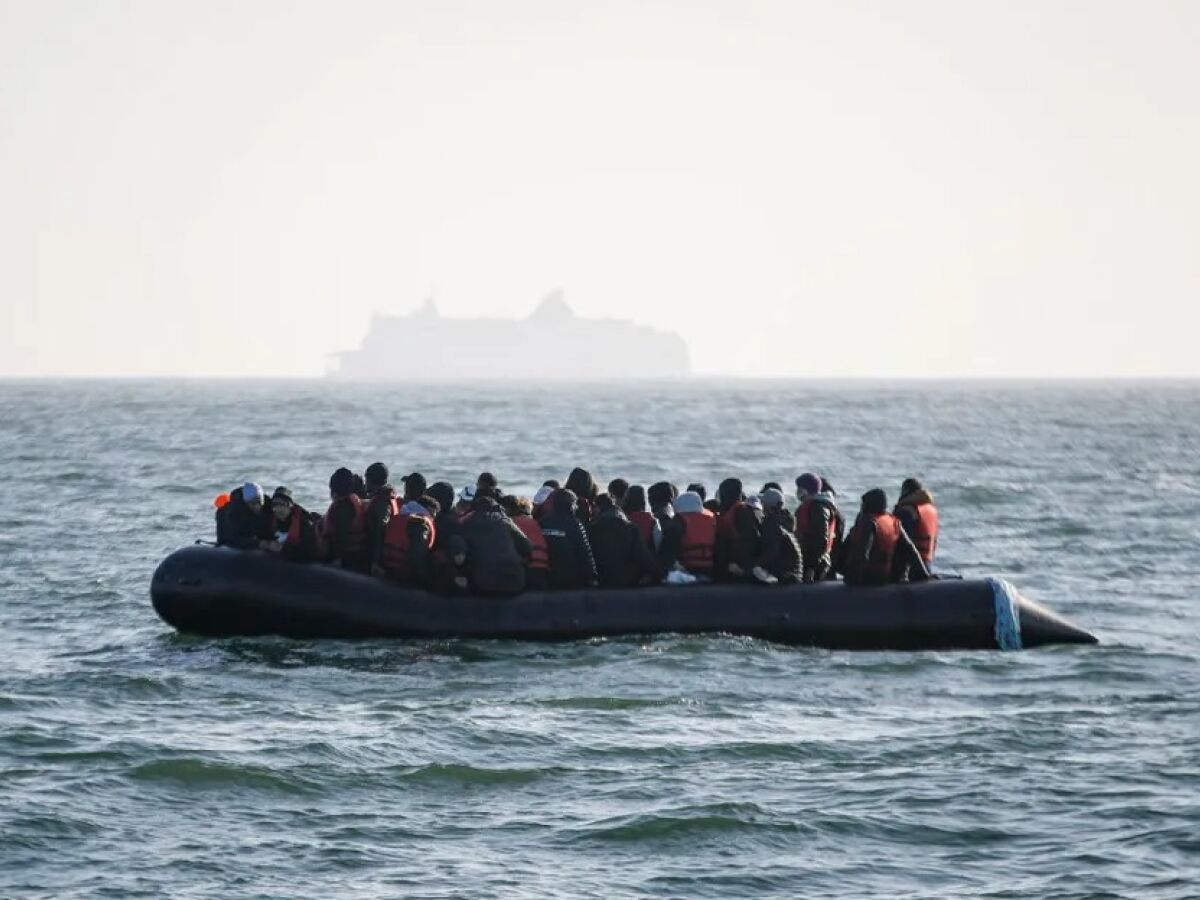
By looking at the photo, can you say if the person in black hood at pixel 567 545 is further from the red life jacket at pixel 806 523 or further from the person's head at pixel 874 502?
the person's head at pixel 874 502

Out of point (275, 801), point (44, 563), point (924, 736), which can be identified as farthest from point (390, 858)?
point (44, 563)

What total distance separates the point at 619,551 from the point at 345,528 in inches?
109

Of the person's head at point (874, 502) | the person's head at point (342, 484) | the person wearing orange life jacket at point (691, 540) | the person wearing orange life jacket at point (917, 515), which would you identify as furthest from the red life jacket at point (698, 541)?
the person's head at point (342, 484)

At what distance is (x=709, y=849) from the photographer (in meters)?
13.4

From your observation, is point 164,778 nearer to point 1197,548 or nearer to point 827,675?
point 827,675

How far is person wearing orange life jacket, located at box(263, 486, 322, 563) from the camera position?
1986 centimetres

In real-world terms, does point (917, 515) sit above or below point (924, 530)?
above

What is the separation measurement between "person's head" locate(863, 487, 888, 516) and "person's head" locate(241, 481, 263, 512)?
6037mm

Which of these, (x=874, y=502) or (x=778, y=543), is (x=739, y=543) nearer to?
(x=778, y=543)

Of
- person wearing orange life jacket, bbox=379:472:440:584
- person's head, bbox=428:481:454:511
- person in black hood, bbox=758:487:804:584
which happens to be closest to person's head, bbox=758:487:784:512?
person in black hood, bbox=758:487:804:584

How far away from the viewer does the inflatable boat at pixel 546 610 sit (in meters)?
19.7

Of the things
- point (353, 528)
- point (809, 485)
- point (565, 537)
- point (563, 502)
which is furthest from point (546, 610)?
point (809, 485)

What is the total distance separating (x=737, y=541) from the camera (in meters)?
19.9

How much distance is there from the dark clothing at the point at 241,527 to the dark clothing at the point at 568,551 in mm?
2853
